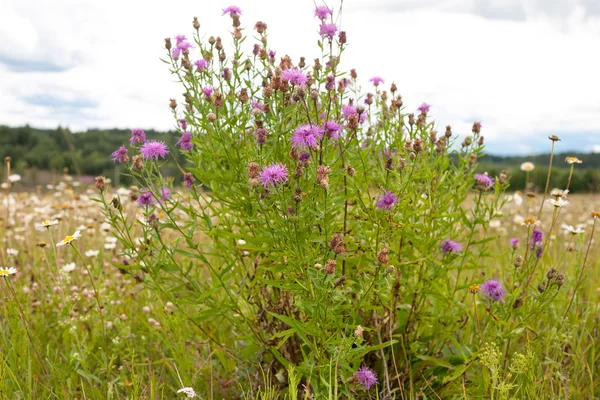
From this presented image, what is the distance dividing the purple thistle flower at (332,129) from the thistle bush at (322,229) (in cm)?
1

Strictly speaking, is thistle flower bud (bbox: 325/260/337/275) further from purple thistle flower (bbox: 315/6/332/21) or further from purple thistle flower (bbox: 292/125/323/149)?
purple thistle flower (bbox: 315/6/332/21)

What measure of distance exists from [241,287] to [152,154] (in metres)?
0.73

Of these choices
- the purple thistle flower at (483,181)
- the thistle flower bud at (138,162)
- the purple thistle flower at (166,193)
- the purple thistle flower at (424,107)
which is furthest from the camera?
the purple thistle flower at (424,107)

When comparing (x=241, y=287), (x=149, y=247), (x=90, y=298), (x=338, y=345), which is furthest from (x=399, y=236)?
(x=90, y=298)

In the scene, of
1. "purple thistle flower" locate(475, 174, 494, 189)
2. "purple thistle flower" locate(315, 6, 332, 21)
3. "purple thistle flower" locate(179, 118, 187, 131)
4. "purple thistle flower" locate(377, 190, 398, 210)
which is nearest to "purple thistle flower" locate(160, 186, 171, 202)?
"purple thistle flower" locate(179, 118, 187, 131)

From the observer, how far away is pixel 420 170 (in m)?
2.43

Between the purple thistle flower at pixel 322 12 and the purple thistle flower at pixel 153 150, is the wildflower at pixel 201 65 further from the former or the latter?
the purple thistle flower at pixel 322 12

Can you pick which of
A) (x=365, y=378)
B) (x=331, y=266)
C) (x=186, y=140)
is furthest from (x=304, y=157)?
(x=365, y=378)

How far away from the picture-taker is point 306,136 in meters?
2.03

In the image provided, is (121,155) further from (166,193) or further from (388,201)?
(388,201)

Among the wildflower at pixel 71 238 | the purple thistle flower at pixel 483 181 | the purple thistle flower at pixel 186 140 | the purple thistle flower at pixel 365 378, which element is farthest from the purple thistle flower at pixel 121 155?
the purple thistle flower at pixel 483 181

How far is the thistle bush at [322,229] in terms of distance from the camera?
2.05 meters

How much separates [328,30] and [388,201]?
877mm

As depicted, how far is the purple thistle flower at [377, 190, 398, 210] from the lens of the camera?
2.26 m
